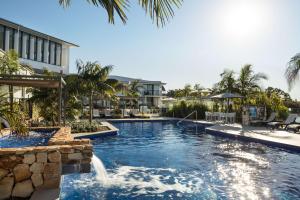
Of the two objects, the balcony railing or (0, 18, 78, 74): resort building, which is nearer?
(0, 18, 78, 74): resort building

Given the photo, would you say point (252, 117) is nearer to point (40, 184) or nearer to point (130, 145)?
point (130, 145)

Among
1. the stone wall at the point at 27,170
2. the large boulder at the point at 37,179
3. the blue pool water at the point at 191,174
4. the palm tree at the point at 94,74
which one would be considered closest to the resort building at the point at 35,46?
the palm tree at the point at 94,74

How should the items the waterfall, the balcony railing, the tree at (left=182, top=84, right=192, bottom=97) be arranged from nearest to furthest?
1. the waterfall
2. the balcony railing
3. the tree at (left=182, top=84, right=192, bottom=97)

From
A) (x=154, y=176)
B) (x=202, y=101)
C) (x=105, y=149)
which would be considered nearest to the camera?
(x=154, y=176)

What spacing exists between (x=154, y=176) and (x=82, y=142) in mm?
2153

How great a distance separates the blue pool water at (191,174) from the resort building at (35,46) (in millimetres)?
15388

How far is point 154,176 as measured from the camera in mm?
7160

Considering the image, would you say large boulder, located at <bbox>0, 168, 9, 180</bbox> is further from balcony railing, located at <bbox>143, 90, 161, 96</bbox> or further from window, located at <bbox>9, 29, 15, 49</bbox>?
balcony railing, located at <bbox>143, 90, 161, 96</bbox>

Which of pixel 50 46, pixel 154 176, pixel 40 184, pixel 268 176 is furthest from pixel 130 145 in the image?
pixel 50 46

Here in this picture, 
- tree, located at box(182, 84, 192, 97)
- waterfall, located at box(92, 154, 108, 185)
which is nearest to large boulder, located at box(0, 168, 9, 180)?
waterfall, located at box(92, 154, 108, 185)

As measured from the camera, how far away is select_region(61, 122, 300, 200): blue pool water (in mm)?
5891

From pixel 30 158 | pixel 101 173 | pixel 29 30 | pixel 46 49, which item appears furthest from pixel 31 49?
pixel 30 158

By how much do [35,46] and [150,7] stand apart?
92.6 feet

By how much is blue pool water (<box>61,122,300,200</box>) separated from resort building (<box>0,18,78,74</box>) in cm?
1539
